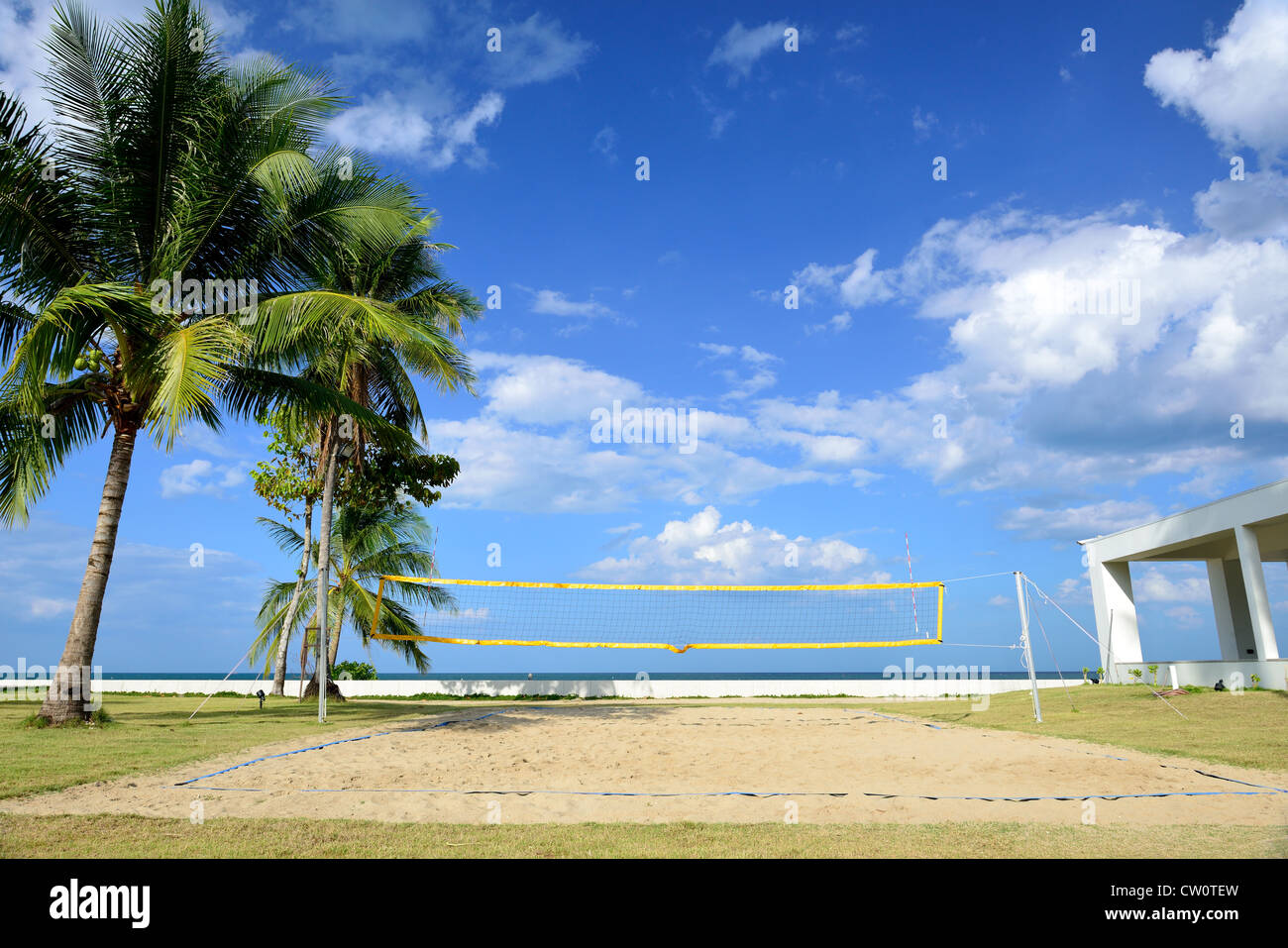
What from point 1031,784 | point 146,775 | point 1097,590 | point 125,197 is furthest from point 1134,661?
point 125,197

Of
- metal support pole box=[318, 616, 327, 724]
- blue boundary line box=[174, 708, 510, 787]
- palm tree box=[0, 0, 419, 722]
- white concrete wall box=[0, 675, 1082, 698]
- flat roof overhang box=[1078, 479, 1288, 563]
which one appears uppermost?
palm tree box=[0, 0, 419, 722]

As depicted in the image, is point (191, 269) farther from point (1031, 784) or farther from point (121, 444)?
point (1031, 784)

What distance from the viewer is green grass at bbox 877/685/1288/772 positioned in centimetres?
803

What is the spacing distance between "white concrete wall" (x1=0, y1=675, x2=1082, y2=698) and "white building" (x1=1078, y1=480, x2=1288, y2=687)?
8.96 feet

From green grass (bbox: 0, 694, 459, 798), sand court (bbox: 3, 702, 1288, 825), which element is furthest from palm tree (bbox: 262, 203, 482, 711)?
sand court (bbox: 3, 702, 1288, 825)

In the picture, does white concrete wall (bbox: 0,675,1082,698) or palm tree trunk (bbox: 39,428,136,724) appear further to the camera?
white concrete wall (bbox: 0,675,1082,698)

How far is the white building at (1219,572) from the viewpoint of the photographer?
Answer: 45.2ft

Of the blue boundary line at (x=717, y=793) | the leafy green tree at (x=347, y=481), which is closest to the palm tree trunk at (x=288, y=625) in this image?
the leafy green tree at (x=347, y=481)

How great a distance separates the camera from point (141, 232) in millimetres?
10039

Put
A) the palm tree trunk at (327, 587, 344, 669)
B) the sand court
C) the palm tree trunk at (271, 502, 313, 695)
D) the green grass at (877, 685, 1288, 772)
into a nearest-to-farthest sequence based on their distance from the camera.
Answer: the sand court, the green grass at (877, 685, 1288, 772), the palm tree trunk at (271, 502, 313, 695), the palm tree trunk at (327, 587, 344, 669)

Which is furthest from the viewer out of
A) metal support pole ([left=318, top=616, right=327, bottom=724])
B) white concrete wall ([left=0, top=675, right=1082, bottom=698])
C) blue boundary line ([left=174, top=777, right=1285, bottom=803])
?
white concrete wall ([left=0, top=675, right=1082, bottom=698])

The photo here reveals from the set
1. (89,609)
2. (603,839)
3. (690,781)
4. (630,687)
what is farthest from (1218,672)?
(89,609)

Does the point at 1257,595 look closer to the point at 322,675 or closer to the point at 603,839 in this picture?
the point at 603,839

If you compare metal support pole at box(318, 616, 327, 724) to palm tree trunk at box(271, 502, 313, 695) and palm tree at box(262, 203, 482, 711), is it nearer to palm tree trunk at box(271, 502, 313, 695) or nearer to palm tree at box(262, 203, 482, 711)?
palm tree at box(262, 203, 482, 711)
